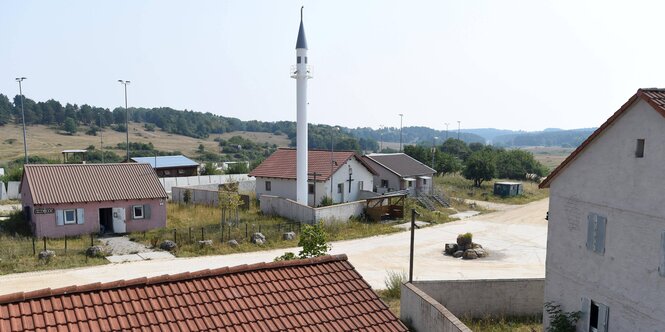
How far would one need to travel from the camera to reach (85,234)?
2983 centimetres

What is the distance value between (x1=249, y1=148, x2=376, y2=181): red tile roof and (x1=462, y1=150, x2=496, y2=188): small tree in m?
20.3

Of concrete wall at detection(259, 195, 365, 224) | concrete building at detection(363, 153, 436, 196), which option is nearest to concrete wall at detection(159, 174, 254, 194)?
concrete building at detection(363, 153, 436, 196)

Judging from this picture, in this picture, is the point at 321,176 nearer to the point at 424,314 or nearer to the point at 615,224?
the point at 424,314

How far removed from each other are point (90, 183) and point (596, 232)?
28.7 m

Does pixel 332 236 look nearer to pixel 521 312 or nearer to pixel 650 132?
pixel 521 312

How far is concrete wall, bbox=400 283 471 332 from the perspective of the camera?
14.1m

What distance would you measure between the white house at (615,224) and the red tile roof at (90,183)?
24.6 metres

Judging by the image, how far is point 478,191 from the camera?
183 feet

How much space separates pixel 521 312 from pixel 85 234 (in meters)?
25.2

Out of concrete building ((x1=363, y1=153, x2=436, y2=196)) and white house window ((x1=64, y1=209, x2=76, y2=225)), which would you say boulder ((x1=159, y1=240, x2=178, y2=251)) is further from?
concrete building ((x1=363, y1=153, x2=436, y2=196))

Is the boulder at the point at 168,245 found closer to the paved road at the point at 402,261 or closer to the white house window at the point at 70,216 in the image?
the paved road at the point at 402,261

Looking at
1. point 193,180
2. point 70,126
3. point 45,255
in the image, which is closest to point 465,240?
point 45,255

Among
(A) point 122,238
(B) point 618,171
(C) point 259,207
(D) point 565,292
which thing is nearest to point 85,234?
(A) point 122,238

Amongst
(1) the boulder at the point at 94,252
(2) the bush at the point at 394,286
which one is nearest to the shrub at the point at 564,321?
(2) the bush at the point at 394,286
